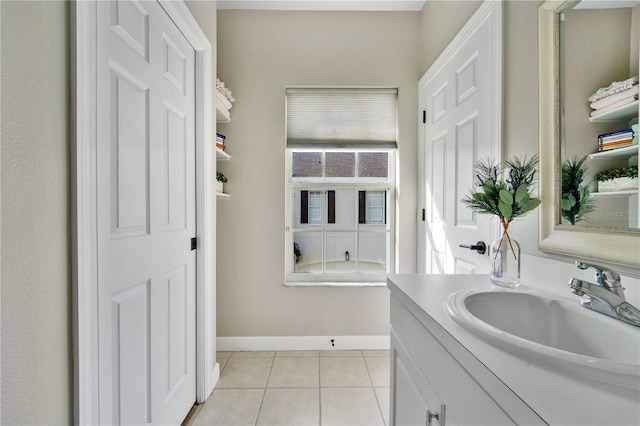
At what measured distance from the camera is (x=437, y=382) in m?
0.69

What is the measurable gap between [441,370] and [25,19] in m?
1.31

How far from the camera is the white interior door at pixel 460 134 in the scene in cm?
131

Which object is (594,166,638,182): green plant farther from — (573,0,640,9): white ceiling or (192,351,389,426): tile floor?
(192,351,389,426): tile floor

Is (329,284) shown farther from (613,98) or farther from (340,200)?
(613,98)

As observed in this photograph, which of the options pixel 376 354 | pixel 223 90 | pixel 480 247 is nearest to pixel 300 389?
pixel 376 354

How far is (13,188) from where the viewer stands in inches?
24.1

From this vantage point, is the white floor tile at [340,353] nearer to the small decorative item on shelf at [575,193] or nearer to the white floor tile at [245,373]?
the white floor tile at [245,373]

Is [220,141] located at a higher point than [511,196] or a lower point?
higher

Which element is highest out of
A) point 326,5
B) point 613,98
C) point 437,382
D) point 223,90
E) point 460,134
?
point 326,5

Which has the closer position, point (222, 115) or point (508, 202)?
point (508, 202)

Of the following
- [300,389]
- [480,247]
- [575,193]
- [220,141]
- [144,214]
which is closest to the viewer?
[575,193]

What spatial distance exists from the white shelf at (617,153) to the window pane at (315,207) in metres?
1.69

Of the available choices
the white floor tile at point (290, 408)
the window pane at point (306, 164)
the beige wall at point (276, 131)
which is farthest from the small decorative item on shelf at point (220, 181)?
the white floor tile at point (290, 408)

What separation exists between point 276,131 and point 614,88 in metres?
1.88
